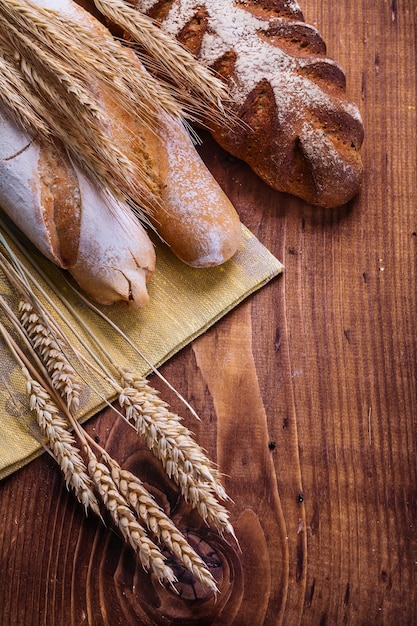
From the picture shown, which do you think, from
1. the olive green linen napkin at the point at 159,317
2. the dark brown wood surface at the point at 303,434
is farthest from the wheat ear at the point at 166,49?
the olive green linen napkin at the point at 159,317

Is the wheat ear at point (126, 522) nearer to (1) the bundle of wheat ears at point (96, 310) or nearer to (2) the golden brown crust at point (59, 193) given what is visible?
(1) the bundle of wheat ears at point (96, 310)

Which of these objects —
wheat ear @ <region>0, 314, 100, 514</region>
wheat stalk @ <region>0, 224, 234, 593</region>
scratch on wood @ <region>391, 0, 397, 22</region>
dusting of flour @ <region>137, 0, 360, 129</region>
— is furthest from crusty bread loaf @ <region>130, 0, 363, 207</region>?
wheat ear @ <region>0, 314, 100, 514</region>

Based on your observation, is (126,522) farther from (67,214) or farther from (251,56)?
A: (251,56)

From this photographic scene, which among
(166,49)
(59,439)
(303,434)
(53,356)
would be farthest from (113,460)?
(166,49)

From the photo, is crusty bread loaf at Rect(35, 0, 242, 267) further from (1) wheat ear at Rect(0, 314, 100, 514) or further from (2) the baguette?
(1) wheat ear at Rect(0, 314, 100, 514)

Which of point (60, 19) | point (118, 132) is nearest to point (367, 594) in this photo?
point (118, 132)

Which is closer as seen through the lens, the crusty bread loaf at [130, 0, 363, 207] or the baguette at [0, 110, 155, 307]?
the baguette at [0, 110, 155, 307]

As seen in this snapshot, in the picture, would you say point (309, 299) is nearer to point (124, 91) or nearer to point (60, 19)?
point (124, 91)
